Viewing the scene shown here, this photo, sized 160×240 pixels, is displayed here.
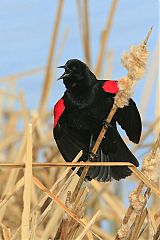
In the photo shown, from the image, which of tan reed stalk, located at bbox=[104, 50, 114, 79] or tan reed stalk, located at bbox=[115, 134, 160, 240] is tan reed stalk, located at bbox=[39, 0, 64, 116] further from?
tan reed stalk, located at bbox=[115, 134, 160, 240]

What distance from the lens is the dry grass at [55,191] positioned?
922 mm

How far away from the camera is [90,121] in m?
1.20

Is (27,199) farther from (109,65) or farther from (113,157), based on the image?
(109,65)

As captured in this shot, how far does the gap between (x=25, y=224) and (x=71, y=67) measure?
47 cm

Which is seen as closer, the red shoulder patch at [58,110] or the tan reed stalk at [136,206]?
the tan reed stalk at [136,206]

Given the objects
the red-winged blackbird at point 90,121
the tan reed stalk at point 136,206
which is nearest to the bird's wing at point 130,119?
the red-winged blackbird at point 90,121

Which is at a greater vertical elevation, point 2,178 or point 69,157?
point 69,157

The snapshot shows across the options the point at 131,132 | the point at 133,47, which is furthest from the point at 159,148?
the point at 131,132

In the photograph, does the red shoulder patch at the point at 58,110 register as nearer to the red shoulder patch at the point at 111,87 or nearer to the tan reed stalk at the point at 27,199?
the red shoulder patch at the point at 111,87

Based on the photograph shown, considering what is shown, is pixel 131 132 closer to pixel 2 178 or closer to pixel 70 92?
pixel 70 92

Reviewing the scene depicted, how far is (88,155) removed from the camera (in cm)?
120

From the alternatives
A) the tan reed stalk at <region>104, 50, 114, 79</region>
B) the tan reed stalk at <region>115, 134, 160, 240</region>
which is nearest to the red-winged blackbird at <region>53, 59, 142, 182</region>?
the tan reed stalk at <region>115, 134, 160, 240</region>

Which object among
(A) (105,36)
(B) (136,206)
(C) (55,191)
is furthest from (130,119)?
(A) (105,36)

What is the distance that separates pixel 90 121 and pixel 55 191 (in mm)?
395
